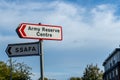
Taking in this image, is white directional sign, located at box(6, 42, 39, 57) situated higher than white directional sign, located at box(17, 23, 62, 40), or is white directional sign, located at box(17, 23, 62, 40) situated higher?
white directional sign, located at box(17, 23, 62, 40)

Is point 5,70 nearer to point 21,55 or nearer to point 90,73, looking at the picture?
point 90,73

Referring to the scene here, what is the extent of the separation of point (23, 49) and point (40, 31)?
0.68 m

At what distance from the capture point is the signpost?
9062 millimetres

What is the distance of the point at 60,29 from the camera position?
9.39 meters

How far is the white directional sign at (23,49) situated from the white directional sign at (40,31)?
0.33 meters

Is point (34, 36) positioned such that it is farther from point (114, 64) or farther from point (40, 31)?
point (114, 64)

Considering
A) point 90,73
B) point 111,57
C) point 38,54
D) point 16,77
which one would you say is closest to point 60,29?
point 38,54

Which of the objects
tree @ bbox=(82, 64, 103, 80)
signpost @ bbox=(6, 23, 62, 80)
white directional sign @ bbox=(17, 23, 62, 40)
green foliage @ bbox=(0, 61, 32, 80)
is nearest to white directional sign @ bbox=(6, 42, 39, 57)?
signpost @ bbox=(6, 23, 62, 80)

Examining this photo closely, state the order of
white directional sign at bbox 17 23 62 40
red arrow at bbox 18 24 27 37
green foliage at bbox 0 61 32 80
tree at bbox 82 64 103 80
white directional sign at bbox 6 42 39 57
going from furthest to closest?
tree at bbox 82 64 103 80
green foliage at bbox 0 61 32 80
white directional sign at bbox 6 42 39 57
white directional sign at bbox 17 23 62 40
red arrow at bbox 18 24 27 37

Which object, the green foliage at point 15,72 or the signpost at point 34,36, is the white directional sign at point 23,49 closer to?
the signpost at point 34,36

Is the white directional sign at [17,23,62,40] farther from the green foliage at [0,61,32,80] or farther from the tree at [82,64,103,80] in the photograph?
the tree at [82,64,103,80]

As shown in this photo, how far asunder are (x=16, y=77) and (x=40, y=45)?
56.5 metres

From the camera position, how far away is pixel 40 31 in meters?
9.21

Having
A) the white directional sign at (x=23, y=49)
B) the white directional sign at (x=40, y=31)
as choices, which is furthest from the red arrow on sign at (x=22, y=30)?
the white directional sign at (x=23, y=49)
